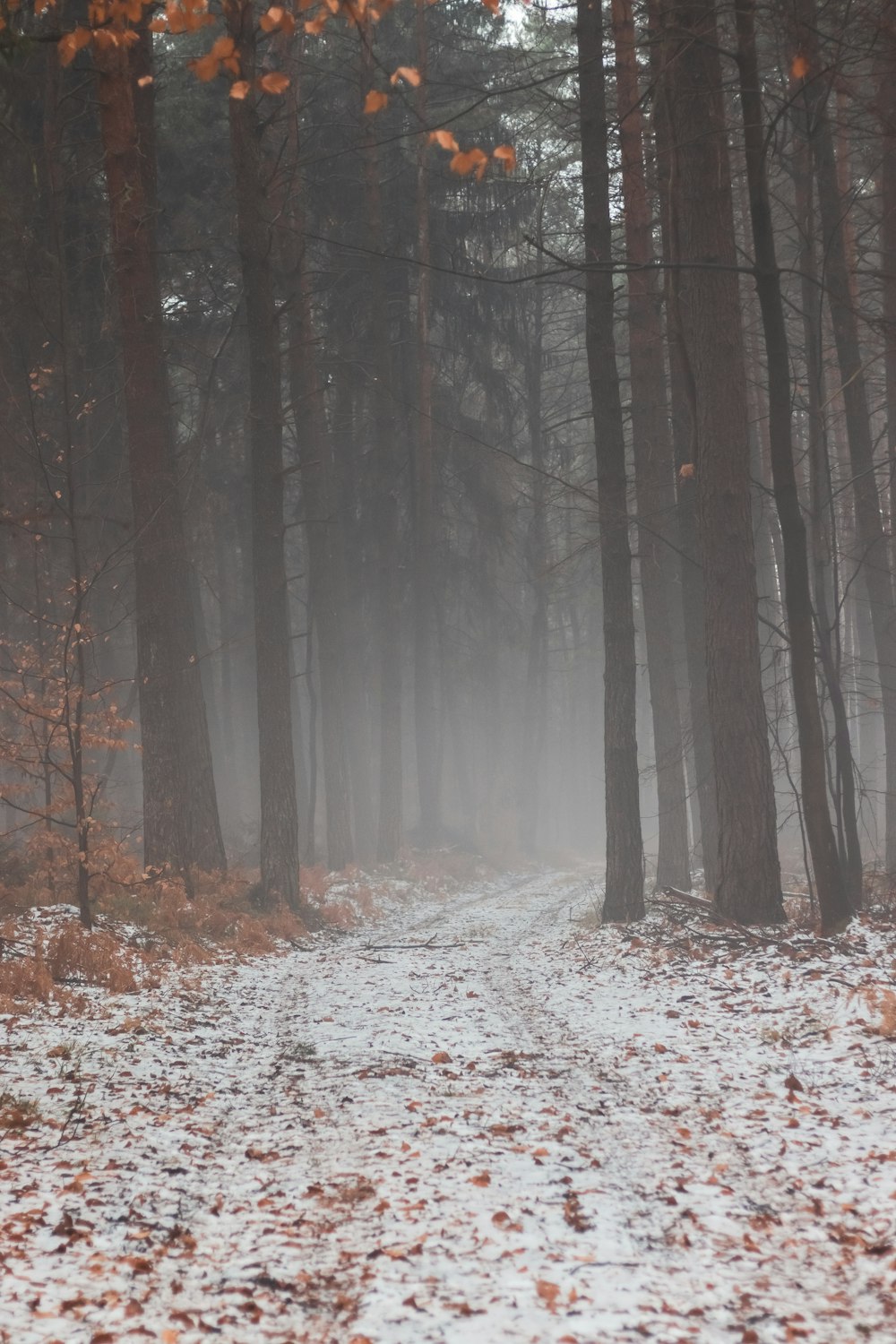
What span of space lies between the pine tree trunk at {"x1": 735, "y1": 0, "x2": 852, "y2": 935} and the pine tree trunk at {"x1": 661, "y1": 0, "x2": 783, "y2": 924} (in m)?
0.89

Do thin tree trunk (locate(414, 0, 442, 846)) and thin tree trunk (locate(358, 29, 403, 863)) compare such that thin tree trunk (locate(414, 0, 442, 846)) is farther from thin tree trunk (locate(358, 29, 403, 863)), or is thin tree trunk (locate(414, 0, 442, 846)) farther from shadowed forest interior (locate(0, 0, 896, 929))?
thin tree trunk (locate(358, 29, 403, 863))

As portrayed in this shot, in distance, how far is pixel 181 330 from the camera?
20.4m

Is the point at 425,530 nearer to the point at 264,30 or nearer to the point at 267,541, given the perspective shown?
the point at 267,541

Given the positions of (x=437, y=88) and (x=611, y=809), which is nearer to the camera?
(x=611, y=809)

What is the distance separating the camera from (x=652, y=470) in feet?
50.4

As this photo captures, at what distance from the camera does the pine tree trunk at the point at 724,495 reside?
1000cm

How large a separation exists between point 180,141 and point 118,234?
26.8ft

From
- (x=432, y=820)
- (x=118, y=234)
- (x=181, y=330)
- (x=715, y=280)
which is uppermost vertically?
(x=181, y=330)

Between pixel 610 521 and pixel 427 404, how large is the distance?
37.7ft

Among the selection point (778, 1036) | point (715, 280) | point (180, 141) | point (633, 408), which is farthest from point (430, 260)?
point (778, 1036)

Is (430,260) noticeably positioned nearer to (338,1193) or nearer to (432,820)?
(432,820)

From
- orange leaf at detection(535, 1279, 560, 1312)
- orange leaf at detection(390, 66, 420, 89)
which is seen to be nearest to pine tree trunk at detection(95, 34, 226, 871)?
orange leaf at detection(390, 66, 420, 89)

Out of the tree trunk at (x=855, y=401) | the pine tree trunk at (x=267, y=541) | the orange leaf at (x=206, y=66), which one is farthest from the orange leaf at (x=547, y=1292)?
the pine tree trunk at (x=267, y=541)

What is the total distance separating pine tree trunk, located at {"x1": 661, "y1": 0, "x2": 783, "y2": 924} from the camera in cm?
1000
